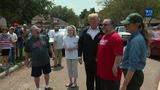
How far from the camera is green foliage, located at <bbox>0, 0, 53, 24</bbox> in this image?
3756 cm

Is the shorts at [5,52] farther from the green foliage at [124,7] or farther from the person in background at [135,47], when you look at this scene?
the green foliage at [124,7]

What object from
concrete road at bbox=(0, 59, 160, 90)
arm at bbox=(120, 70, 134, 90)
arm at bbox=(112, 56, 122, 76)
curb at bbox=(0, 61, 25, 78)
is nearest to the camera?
arm at bbox=(120, 70, 134, 90)

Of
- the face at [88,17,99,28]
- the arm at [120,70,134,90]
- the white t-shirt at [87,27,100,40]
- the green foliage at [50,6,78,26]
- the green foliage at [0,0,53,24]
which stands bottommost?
the arm at [120,70,134,90]

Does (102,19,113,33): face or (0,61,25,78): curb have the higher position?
(102,19,113,33): face

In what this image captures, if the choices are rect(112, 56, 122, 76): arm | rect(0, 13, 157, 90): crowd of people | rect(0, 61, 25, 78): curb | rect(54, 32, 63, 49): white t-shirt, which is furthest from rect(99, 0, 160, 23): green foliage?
rect(112, 56, 122, 76): arm

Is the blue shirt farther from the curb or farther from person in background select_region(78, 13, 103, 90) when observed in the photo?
the curb

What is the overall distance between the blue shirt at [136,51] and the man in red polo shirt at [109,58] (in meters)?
1.22

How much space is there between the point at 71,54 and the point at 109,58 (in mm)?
5034

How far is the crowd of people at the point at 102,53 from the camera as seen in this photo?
5.85 metres

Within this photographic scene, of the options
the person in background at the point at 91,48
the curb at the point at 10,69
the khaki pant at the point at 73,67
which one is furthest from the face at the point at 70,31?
the curb at the point at 10,69

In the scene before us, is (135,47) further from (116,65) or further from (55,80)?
(55,80)

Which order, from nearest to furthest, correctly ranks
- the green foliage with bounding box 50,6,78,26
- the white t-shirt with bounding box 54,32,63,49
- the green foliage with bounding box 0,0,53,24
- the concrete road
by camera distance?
1. the concrete road
2. the white t-shirt with bounding box 54,32,63,49
3. the green foliage with bounding box 0,0,53,24
4. the green foliage with bounding box 50,6,78,26

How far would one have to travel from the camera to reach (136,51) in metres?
5.79

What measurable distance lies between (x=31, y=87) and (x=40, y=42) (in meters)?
2.17
